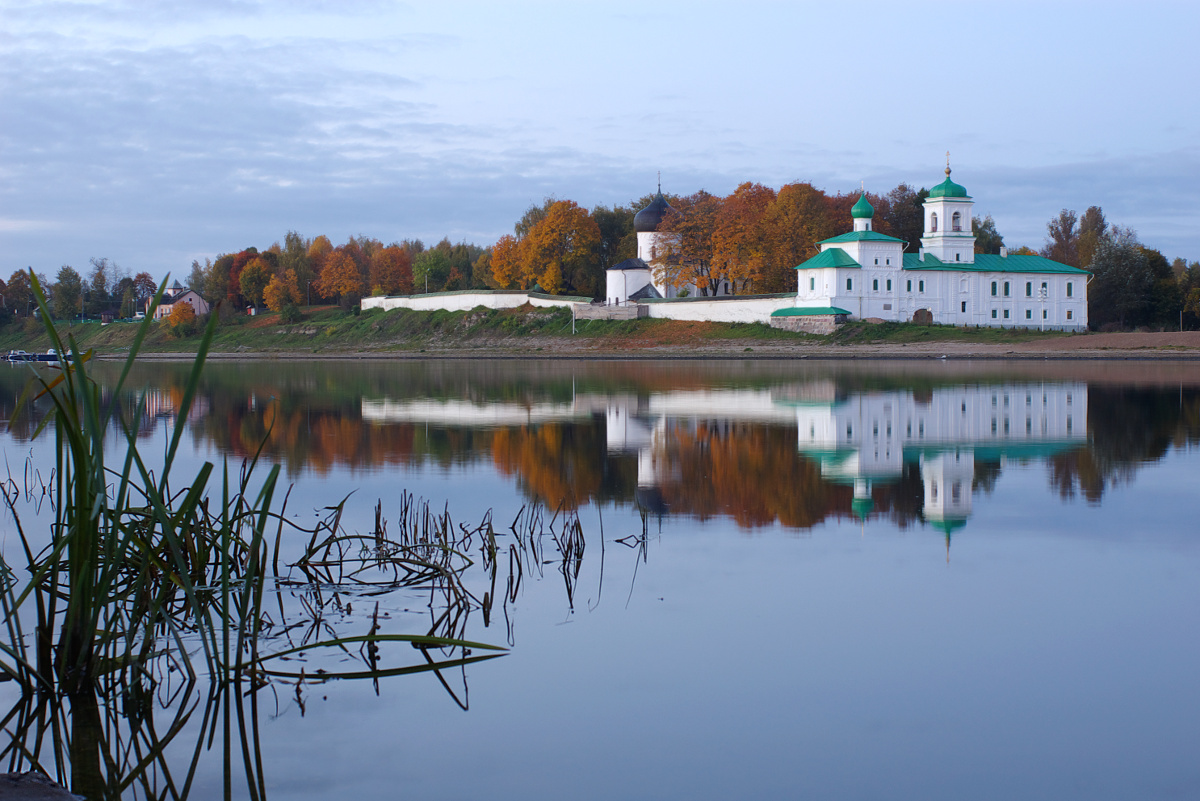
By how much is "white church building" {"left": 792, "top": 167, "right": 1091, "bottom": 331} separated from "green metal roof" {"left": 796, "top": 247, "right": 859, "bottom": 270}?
0.17ft

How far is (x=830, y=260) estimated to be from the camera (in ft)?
190

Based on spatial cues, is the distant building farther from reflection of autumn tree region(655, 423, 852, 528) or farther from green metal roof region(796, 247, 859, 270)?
reflection of autumn tree region(655, 423, 852, 528)

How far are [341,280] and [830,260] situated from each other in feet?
145

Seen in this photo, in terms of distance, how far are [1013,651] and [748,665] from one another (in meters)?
1.64

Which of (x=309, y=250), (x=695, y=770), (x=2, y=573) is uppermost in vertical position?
(x=309, y=250)

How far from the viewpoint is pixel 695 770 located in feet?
16.3

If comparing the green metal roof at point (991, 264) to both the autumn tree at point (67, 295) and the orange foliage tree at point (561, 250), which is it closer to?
the orange foliage tree at point (561, 250)

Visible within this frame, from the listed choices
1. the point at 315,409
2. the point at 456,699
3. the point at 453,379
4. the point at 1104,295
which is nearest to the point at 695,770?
the point at 456,699

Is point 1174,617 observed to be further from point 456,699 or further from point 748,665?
point 456,699

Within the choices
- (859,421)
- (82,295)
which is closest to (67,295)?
(82,295)

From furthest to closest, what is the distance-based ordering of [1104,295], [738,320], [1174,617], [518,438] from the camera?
1. [1104,295]
2. [738,320]
3. [518,438]
4. [1174,617]

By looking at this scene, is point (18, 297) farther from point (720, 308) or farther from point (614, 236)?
point (720, 308)

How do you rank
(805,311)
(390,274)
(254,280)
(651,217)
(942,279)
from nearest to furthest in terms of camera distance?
(805,311), (942,279), (651,217), (390,274), (254,280)

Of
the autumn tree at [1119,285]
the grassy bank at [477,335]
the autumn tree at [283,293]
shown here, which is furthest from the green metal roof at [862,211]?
the autumn tree at [283,293]
